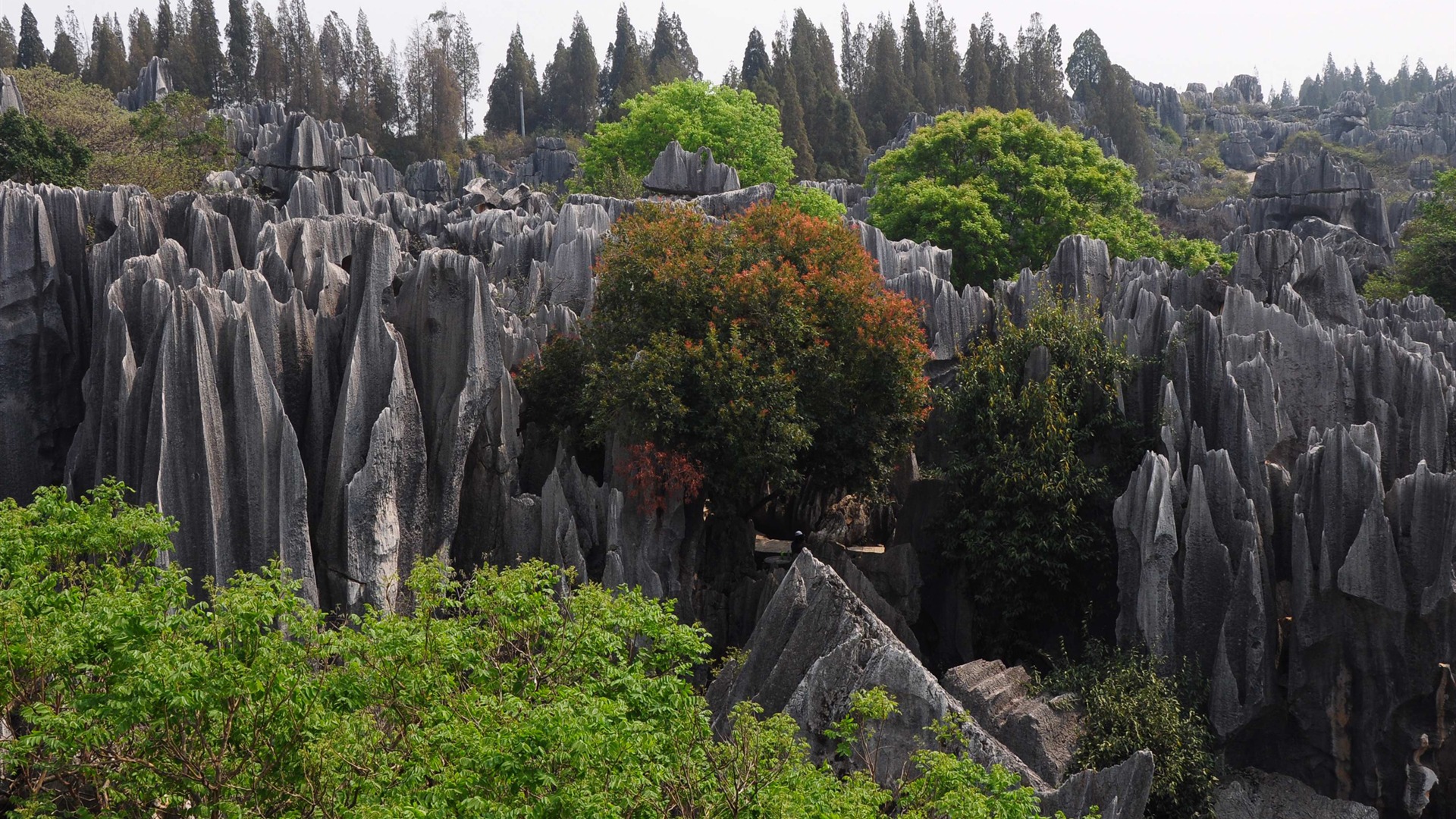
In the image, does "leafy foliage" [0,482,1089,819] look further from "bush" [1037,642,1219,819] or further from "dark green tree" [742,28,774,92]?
"dark green tree" [742,28,774,92]

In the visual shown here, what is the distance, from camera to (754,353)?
18125 mm

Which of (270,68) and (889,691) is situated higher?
(270,68)

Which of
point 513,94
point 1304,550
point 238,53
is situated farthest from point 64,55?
point 1304,550

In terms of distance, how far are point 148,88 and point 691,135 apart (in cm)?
3978

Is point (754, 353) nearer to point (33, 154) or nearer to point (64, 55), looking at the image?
point (33, 154)

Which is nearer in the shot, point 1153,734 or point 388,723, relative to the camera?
point 388,723

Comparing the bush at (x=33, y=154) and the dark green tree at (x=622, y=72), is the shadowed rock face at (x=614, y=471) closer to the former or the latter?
the bush at (x=33, y=154)

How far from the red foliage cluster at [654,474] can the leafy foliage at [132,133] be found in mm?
26273

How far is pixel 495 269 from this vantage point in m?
30.9

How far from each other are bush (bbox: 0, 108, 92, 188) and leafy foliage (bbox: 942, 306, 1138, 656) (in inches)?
1142

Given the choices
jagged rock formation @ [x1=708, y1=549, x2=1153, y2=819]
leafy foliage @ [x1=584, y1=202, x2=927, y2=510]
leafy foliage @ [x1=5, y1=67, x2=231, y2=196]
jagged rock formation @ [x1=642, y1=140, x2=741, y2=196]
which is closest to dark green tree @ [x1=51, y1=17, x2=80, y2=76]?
leafy foliage @ [x1=5, y1=67, x2=231, y2=196]

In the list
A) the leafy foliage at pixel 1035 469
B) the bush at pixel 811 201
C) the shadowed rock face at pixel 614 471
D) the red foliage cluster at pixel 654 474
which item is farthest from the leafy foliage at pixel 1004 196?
the red foliage cluster at pixel 654 474

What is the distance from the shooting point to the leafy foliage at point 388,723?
7.59 m

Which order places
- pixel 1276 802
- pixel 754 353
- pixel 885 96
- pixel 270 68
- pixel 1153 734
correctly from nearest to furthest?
1. pixel 1153 734
2. pixel 1276 802
3. pixel 754 353
4. pixel 270 68
5. pixel 885 96
